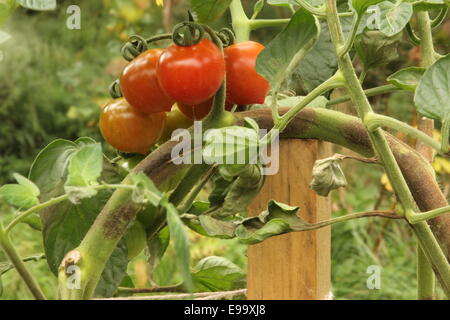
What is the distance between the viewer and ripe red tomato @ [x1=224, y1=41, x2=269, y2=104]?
1.70ft

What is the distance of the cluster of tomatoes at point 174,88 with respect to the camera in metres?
0.49

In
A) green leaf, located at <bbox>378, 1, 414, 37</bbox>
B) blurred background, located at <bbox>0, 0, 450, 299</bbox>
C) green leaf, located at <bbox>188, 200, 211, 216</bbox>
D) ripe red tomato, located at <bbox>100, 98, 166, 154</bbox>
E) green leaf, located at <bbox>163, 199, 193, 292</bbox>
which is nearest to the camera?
green leaf, located at <bbox>163, 199, 193, 292</bbox>

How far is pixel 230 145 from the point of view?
16.7 inches

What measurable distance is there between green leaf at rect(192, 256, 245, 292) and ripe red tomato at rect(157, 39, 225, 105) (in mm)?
266

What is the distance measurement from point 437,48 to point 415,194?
1679mm

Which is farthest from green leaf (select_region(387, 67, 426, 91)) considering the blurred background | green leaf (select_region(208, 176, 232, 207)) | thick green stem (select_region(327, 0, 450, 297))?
the blurred background

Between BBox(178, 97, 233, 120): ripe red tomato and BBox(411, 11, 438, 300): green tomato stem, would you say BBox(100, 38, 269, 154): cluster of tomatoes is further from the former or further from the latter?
BBox(411, 11, 438, 300): green tomato stem

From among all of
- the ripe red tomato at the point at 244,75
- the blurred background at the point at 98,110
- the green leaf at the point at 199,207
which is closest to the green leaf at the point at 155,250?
the green leaf at the point at 199,207

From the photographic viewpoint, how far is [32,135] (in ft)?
8.64

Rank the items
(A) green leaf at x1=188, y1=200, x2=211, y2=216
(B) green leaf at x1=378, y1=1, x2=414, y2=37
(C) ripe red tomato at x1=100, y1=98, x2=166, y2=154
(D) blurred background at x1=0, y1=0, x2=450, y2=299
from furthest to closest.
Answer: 1. (D) blurred background at x1=0, y1=0, x2=450, y2=299
2. (A) green leaf at x1=188, y1=200, x2=211, y2=216
3. (C) ripe red tomato at x1=100, y1=98, x2=166, y2=154
4. (B) green leaf at x1=378, y1=1, x2=414, y2=37

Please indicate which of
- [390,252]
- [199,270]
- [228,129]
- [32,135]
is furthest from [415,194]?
[32,135]

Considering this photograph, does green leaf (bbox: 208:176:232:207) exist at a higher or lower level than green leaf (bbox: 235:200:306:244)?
higher

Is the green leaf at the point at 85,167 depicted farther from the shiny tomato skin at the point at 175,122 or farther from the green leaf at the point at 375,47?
the green leaf at the point at 375,47

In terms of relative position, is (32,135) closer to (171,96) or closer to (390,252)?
(390,252)
